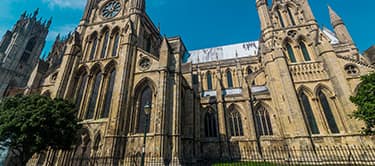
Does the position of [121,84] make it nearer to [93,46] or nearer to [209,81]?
[93,46]

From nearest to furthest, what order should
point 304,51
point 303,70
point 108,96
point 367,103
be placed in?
1. point 367,103
2. point 108,96
3. point 303,70
4. point 304,51

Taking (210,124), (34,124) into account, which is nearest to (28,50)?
(34,124)

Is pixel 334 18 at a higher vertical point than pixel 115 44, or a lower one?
higher

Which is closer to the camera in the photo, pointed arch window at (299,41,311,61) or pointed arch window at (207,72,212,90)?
pointed arch window at (299,41,311,61)

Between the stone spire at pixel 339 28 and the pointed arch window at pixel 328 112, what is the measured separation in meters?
11.1

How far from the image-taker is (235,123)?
20078 millimetres

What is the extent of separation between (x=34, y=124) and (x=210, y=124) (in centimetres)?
1652

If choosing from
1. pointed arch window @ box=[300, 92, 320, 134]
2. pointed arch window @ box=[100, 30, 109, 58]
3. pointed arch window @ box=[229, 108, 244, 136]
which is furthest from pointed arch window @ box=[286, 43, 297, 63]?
pointed arch window @ box=[100, 30, 109, 58]

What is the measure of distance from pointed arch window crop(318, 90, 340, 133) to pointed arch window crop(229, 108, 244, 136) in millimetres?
8500

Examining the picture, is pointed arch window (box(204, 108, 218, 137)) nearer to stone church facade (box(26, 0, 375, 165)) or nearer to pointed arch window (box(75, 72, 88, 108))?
stone church facade (box(26, 0, 375, 165))

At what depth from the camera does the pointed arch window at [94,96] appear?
53.8 feet

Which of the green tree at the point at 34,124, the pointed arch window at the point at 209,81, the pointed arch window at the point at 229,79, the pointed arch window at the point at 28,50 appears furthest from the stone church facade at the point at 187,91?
the pointed arch window at the point at 28,50

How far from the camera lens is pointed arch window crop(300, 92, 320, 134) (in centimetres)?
1656

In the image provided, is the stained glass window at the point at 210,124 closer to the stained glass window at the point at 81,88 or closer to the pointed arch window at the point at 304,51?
the pointed arch window at the point at 304,51
